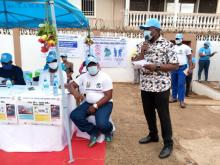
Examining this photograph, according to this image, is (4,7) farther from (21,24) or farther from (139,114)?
(139,114)

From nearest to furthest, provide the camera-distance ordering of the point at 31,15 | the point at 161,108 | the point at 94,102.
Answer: the point at 161,108, the point at 94,102, the point at 31,15

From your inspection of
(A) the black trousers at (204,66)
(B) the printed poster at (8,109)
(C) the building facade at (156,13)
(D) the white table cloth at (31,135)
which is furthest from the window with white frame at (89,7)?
(B) the printed poster at (8,109)

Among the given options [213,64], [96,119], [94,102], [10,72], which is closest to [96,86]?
[94,102]

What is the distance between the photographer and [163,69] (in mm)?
3662

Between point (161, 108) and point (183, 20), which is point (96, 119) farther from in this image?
point (183, 20)

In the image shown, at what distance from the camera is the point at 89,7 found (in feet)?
49.7

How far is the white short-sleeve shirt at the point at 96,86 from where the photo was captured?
14.7 ft

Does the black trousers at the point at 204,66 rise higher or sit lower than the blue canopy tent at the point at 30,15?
lower

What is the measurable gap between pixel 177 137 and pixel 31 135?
8.39 ft

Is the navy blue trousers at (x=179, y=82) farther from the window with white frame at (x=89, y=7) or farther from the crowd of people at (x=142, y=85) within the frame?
the window with white frame at (x=89, y=7)

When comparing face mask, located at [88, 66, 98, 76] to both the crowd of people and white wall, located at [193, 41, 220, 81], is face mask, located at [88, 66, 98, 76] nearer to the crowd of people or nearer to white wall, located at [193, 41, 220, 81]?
the crowd of people

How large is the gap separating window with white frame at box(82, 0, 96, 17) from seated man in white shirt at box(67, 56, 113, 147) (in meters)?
11.2

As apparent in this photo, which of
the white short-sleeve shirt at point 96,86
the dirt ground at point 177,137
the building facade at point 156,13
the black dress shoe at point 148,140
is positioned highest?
the building facade at point 156,13

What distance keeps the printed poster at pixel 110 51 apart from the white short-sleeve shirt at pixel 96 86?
5596 mm
